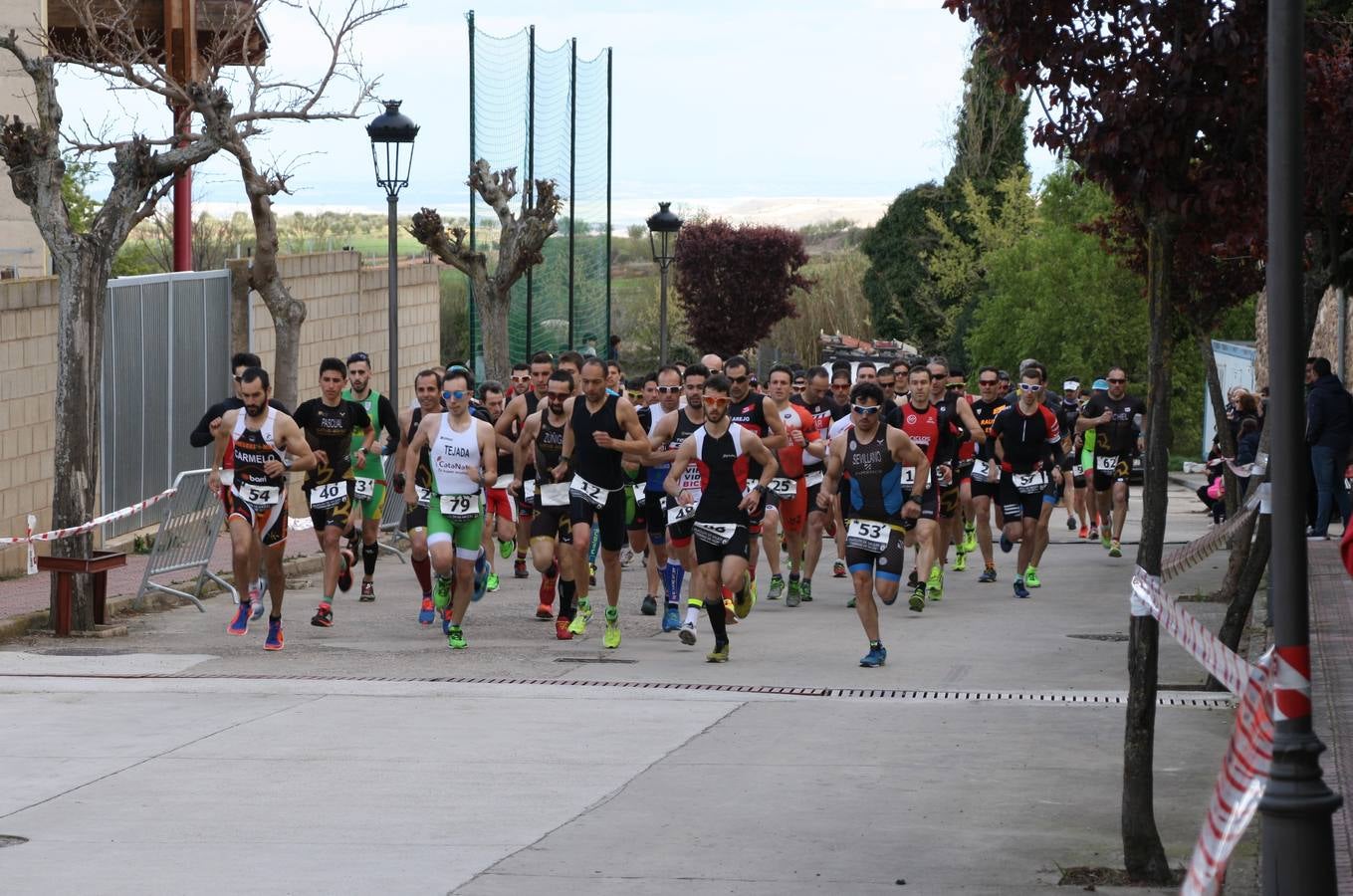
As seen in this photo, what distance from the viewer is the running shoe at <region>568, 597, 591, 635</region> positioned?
1427 centimetres

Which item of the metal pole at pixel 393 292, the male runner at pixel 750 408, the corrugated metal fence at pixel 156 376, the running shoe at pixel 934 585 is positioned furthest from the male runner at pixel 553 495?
the metal pole at pixel 393 292

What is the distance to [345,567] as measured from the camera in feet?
54.9

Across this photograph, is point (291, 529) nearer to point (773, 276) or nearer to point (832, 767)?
point (832, 767)

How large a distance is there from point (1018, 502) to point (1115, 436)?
371 cm

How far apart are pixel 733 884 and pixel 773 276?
55736 millimetres

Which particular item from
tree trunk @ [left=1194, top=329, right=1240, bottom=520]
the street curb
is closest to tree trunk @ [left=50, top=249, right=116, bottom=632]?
the street curb

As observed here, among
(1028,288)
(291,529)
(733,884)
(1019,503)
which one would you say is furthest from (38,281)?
(1028,288)

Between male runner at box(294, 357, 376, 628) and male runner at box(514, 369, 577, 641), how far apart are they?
151 cm

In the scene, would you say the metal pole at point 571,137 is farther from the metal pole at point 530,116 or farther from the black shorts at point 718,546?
the black shorts at point 718,546

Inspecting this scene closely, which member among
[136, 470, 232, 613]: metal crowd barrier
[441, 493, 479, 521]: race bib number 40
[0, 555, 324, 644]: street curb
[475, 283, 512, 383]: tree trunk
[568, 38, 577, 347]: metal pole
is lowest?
[0, 555, 324, 644]: street curb

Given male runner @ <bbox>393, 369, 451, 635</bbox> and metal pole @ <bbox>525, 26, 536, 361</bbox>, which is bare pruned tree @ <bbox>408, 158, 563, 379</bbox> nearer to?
metal pole @ <bbox>525, 26, 536, 361</bbox>

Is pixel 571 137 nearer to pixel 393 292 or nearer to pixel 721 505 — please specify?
pixel 393 292

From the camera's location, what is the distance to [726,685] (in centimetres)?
1207

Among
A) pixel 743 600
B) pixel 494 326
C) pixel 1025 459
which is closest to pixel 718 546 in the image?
pixel 743 600
